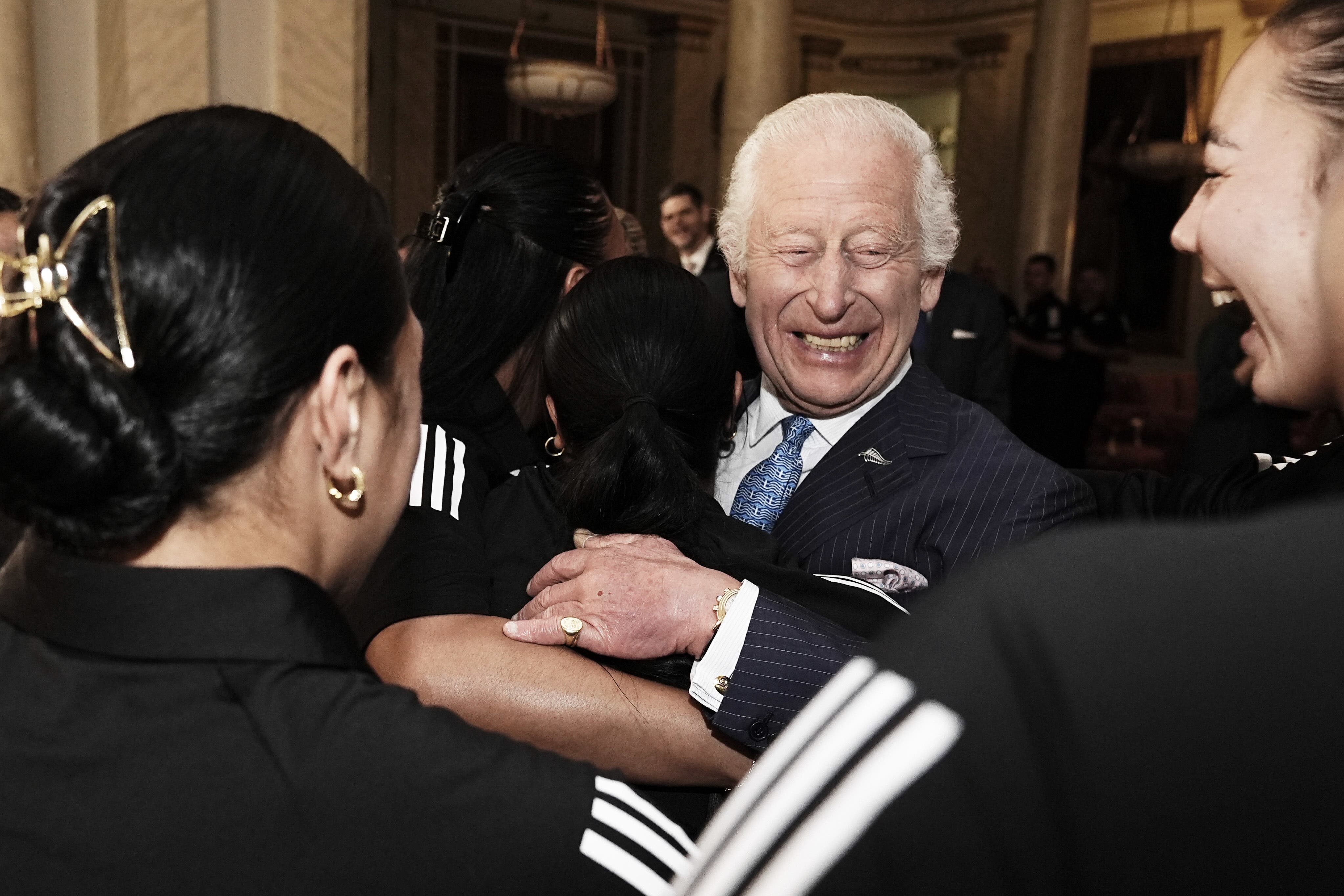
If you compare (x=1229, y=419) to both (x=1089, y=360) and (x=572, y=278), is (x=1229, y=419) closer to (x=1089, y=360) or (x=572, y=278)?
(x=1089, y=360)

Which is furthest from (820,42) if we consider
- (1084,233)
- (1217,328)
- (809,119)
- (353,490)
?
(353,490)

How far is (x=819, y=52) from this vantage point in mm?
13289

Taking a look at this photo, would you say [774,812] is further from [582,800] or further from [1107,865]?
[582,800]

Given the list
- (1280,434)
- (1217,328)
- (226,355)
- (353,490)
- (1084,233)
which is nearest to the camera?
(226,355)

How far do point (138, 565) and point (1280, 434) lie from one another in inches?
201

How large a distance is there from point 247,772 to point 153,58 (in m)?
3.79

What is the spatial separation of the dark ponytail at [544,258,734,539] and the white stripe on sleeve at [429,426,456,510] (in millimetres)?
175

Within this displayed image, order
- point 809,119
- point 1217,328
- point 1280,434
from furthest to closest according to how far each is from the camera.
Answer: point 1217,328 < point 1280,434 < point 809,119

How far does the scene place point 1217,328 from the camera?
18.0ft

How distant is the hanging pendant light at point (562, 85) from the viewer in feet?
30.3

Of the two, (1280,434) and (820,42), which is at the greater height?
(820,42)

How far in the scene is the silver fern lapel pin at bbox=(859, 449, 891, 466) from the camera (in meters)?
1.86

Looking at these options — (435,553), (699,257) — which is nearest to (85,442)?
(435,553)

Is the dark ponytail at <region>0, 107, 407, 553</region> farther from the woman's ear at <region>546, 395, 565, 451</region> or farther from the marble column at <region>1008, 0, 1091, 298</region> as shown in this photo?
the marble column at <region>1008, 0, 1091, 298</region>
